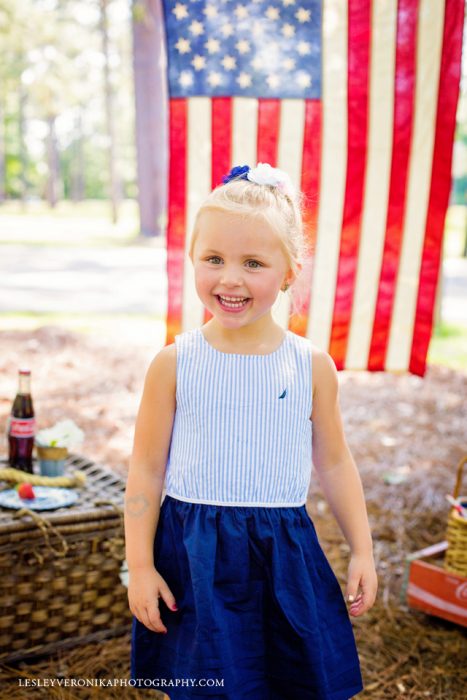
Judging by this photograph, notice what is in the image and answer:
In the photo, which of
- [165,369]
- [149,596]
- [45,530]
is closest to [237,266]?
[165,369]

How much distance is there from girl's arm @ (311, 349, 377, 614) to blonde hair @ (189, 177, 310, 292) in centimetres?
29

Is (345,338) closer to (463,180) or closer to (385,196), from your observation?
(385,196)

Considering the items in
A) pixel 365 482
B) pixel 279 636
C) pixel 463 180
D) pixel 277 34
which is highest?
pixel 277 34

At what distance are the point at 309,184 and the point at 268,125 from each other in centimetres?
30

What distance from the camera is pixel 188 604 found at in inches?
69.1

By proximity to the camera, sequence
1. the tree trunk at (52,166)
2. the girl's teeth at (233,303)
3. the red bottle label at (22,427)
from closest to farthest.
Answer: the girl's teeth at (233,303) < the red bottle label at (22,427) < the tree trunk at (52,166)

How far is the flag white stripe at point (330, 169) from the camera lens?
3.17 m

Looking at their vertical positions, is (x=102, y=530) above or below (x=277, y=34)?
below

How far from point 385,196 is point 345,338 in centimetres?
65

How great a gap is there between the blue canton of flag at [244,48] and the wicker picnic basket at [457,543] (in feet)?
5.55

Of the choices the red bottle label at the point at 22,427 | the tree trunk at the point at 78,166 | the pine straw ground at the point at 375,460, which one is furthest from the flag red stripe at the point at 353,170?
the tree trunk at the point at 78,166

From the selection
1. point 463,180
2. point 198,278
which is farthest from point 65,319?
point 463,180

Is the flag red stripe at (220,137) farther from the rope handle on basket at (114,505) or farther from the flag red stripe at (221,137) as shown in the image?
the rope handle on basket at (114,505)

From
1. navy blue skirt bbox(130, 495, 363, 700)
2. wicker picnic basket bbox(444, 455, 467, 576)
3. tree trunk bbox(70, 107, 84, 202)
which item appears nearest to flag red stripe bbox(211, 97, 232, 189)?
wicker picnic basket bbox(444, 455, 467, 576)
